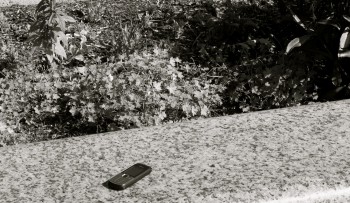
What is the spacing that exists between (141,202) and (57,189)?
359 mm

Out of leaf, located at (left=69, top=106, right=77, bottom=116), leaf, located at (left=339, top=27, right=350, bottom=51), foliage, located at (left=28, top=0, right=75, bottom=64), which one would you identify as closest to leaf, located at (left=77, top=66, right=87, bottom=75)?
foliage, located at (left=28, top=0, right=75, bottom=64)

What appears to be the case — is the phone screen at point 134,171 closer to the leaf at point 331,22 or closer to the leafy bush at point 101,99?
the leafy bush at point 101,99

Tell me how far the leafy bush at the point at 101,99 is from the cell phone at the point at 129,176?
1.01 meters

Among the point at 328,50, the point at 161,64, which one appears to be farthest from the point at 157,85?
the point at 328,50

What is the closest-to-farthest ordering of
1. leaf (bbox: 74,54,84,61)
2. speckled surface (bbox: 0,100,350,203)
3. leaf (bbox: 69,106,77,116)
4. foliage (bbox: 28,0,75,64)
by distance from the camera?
speckled surface (bbox: 0,100,350,203)
leaf (bbox: 69,106,77,116)
foliage (bbox: 28,0,75,64)
leaf (bbox: 74,54,84,61)

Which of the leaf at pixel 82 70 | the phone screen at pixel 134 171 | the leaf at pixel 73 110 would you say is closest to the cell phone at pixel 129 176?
the phone screen at pixel 134 171

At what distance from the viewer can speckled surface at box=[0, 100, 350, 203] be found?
2.19 metres

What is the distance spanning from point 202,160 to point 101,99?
125 centimetres

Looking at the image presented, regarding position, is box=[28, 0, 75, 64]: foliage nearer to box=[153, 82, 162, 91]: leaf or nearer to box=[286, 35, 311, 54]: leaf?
box=[153, 82, 162, 91]: leaf

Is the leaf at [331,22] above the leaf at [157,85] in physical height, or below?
above

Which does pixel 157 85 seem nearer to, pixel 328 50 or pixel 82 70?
pixel 82 70

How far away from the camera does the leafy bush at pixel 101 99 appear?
3398 millimetres

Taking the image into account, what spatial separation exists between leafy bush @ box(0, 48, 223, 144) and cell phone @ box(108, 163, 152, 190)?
101 centimetres

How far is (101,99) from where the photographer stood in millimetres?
3506
